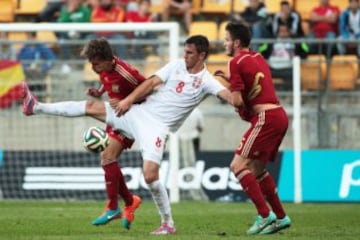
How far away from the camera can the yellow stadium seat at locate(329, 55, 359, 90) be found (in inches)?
811

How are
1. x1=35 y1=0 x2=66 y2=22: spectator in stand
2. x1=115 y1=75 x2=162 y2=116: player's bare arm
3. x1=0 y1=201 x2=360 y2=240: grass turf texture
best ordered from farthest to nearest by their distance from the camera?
x1=35 y1=0 x2=66 y2=22: spectator in stand → x1=115 y1=75 x2=162 y2=116: player's bare arm → x1=0 y1=201 x2=360 y2=240: grass turf texture

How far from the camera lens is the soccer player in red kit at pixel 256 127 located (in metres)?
11.8

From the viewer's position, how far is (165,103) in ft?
39.3

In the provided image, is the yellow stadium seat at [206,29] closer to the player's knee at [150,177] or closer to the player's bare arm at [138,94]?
the player's bare arm at [138,94]

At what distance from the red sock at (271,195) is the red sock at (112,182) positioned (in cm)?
166

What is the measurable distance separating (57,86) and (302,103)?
4.58 m

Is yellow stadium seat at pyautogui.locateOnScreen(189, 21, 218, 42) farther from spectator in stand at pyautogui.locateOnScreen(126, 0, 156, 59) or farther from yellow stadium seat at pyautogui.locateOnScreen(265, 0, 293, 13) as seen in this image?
yellow stadium seat at pyautogui.locateOnScreen(265, 0, 293, 13)

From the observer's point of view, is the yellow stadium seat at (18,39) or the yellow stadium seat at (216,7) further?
the yellow stadium seat at (216,7)

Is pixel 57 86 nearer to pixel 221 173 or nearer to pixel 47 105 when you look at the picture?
pixel 221 173

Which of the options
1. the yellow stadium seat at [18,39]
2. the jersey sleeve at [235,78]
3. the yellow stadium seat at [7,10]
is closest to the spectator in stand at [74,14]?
the yellow stadium seat at [18,39]

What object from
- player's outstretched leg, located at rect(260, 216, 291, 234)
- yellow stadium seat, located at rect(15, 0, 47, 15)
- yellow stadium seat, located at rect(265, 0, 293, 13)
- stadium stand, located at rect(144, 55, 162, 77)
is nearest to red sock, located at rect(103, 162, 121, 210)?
player's outstretched leg, located at rect(260, 216, 291, 234)

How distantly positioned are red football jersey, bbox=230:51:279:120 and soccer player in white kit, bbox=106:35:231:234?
22 centimetres

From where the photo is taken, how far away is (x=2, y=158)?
20.0 meters

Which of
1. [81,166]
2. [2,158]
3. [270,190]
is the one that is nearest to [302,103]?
[81,166]
